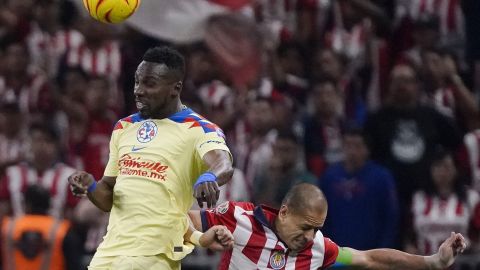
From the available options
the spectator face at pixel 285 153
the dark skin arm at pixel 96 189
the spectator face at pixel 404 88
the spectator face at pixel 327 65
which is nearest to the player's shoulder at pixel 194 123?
the dark skin arm at pixel 96 189

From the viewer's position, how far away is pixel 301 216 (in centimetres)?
760

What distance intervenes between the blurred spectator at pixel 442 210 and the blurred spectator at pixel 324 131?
0.98 meters

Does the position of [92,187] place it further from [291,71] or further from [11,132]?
[291,71]

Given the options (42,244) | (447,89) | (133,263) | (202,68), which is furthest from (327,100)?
(133,263)

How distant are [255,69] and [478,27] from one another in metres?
2.44

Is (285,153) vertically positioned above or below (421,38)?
below

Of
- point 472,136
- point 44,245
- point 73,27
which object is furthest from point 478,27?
point 44,245

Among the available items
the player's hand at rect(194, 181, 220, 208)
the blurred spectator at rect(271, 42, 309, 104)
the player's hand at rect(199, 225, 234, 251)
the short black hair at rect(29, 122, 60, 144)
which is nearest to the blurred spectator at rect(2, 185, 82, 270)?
the short black hair at rect(29, 122, 60, 144)

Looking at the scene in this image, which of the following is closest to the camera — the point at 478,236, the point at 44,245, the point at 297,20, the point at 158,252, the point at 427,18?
the point at 158,252

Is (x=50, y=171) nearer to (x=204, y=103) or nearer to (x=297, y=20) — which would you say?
(x=204, y=103)

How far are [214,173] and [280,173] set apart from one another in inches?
173

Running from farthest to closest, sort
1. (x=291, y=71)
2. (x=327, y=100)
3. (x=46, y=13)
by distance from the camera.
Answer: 1. (x=46, y=13)
2. (x=291, y=71)
3. (x=327, y=100)

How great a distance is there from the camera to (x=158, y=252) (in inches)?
292

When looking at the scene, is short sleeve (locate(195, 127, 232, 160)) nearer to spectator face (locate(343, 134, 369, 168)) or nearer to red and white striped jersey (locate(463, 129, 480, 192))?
spectator face (locate(343, 134, 369, 168))
